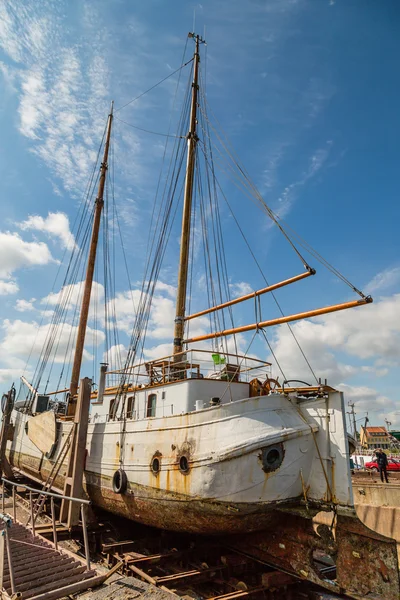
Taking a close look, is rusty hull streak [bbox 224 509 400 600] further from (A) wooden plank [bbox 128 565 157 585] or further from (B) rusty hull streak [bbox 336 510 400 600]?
(A) wooden plank [bbox 128 565 157 585]

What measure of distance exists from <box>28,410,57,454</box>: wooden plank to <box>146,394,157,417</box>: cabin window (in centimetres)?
507

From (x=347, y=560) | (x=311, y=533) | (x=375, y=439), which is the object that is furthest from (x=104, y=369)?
(x=375, y=439)

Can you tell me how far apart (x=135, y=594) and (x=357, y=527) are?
4817 millimetres

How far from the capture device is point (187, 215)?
52.7ft

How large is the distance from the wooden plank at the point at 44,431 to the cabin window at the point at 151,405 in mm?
5066

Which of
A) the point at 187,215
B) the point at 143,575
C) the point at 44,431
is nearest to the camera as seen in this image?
the point at 143,575

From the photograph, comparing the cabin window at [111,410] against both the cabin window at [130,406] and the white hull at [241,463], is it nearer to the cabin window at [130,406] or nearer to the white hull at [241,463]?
the cabin window at [130,406]

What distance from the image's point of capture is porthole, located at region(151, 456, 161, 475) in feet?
32.2

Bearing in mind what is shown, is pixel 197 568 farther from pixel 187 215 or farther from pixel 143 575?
pixel 187 215

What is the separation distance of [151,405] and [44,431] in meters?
6.58

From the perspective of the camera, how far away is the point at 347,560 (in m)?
8.23

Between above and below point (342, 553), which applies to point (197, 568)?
below

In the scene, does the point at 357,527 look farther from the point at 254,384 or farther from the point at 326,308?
the point at 326,308

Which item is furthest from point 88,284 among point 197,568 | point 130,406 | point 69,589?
point 69,589
